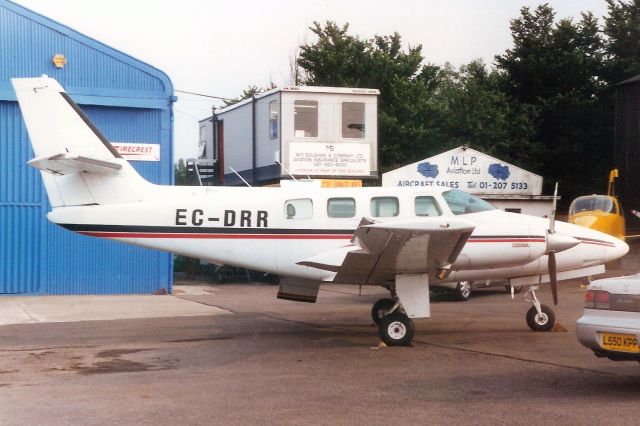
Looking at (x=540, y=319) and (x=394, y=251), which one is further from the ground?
(x=394, y=251)

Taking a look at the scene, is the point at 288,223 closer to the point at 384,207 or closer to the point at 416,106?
the point at 384,207

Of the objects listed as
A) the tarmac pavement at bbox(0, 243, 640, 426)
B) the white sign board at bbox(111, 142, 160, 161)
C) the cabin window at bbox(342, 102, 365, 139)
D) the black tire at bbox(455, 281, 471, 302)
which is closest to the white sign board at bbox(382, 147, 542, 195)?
the cabin window at bbox(342, 102, 365, 139)

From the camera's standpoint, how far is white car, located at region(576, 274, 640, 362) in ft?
29.0

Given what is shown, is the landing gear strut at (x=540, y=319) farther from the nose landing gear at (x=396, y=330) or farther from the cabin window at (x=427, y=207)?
the nose landing gear at (x=396, y=330)

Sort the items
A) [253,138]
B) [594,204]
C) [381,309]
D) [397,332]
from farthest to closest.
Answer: [253,138] → [594,204] → [381,309] → [397,332]

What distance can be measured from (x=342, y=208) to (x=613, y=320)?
620 centimetres

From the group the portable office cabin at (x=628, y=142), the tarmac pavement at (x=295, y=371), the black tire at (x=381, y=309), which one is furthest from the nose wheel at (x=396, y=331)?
the portable office cabin at (x=628, y=142)

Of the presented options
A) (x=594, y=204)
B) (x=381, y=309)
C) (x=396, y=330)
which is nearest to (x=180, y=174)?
(x=594, y=204)

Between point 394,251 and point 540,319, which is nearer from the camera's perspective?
point 394,251

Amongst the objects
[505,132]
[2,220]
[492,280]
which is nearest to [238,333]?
[492,280]

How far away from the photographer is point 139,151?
2484cm

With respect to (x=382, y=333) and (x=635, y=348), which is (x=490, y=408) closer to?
(x=635, y=348)

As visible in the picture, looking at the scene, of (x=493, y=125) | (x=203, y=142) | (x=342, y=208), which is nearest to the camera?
(x=342, y=208)

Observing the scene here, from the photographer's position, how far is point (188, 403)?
29.7ft
